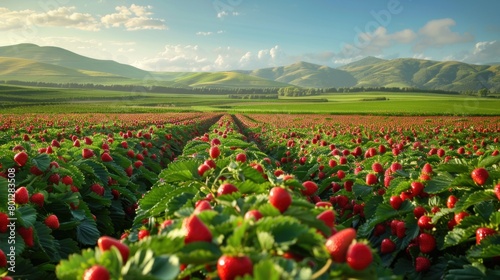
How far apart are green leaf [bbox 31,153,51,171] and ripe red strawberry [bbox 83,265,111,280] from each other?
371 cm

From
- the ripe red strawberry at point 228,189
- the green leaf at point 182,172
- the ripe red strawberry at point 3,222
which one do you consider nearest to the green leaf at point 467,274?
the ripe red strawberry at point 228,189

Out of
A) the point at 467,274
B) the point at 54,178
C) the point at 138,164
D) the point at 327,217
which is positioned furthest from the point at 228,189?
the point at 138,164

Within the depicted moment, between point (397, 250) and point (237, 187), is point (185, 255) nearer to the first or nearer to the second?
point (237, 187)

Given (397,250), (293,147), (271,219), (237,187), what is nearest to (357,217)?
(397,250)

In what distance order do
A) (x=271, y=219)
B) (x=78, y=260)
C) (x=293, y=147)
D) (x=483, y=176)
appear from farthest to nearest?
(x=293, y=147) < (x=483, y=176) < (x=271, y=219) < (x=78, y=260)

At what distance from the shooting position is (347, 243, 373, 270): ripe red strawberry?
1435 mm

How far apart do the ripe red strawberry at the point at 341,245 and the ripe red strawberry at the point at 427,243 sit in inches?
88.2

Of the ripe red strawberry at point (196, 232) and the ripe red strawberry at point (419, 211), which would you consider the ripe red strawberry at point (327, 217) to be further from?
the ripe red strawberry at point (419, 211)

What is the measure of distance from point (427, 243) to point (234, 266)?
2.65m

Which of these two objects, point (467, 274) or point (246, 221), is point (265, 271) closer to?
point (246, 221)

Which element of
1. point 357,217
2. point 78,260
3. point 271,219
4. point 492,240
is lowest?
point 357,217

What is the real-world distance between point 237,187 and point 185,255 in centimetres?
118

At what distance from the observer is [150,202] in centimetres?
345

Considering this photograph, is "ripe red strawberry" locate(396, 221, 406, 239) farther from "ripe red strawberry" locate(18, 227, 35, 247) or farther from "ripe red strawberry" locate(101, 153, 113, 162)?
"ripe red strawberry" locate(101, 153, 113, 162)
